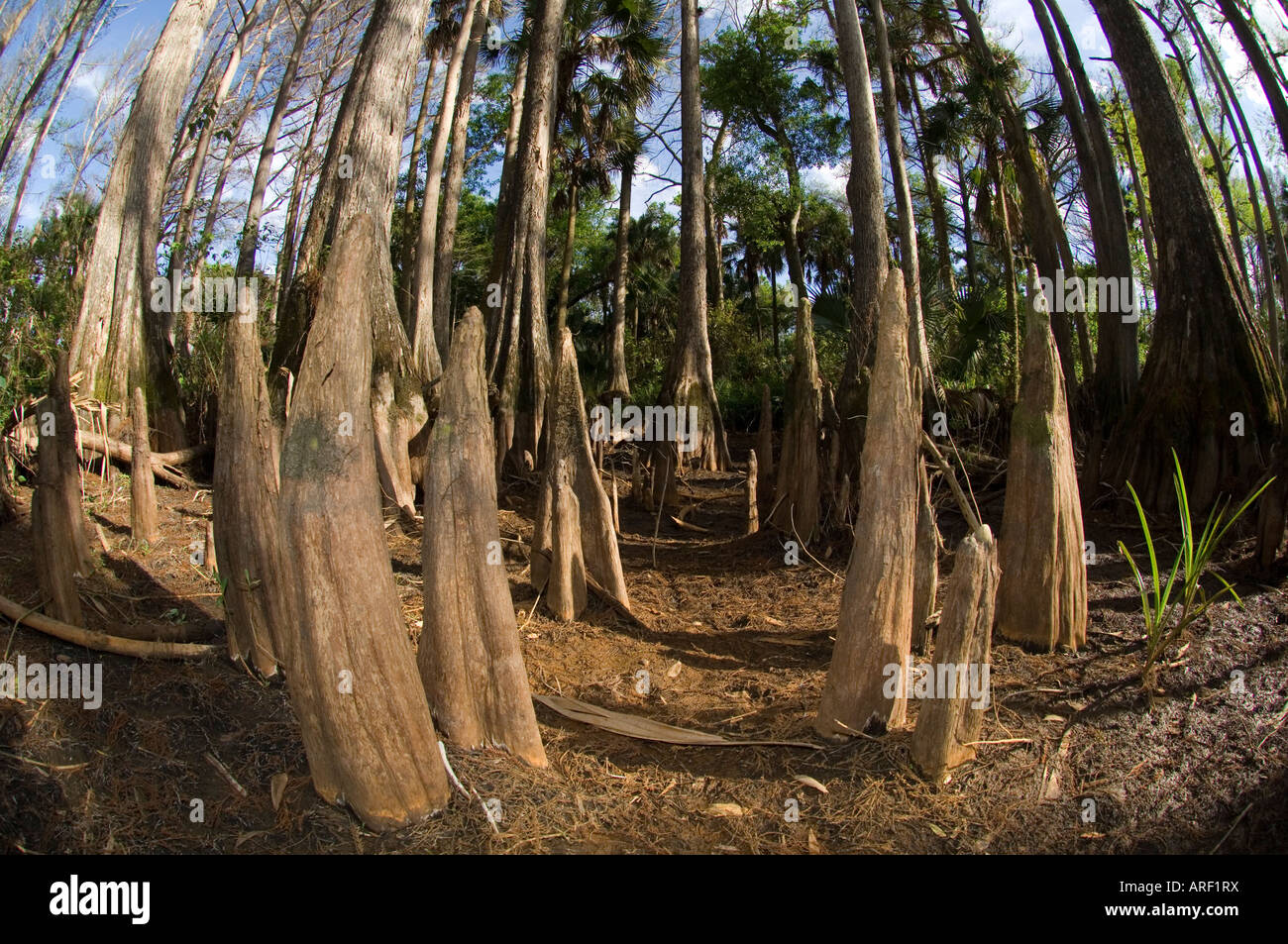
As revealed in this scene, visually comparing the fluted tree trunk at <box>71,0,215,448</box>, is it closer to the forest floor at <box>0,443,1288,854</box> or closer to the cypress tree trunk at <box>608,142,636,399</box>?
the forest floor at <box>0,443,1288,854</box>

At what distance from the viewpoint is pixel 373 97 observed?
8055mm

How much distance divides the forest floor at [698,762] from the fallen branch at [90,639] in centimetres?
6

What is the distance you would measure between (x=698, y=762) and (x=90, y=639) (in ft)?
10.6

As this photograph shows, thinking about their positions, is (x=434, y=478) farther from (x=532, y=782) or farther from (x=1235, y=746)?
(x=1235, y=746)

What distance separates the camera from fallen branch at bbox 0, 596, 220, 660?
4.43 metres

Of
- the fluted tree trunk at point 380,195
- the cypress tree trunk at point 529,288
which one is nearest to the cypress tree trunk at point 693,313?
the cypress tree trunk at point 529,288

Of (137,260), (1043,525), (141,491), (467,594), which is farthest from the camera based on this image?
(137,260)

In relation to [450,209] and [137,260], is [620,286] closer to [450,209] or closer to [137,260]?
[450,209]

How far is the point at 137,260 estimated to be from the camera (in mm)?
8594

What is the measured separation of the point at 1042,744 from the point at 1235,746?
1022mm

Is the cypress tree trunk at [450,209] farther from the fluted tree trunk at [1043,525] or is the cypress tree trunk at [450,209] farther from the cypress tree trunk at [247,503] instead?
the fluted tree trunk at [1043,525]

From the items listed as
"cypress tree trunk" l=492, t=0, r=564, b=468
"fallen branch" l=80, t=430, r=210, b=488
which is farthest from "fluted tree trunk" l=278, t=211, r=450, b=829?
"cypress tree trunk" l=492, t=0, r=564, b=468

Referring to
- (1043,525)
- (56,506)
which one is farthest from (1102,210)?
(56,506)

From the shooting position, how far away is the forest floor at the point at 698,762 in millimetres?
3689
